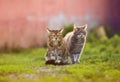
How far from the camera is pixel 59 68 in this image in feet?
8.75

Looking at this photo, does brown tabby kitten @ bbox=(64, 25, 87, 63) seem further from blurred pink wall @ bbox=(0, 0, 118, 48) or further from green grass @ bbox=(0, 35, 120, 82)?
blurred pink wall @ bbox=(0, 0, 118, 48)

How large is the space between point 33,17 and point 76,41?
2.59ft

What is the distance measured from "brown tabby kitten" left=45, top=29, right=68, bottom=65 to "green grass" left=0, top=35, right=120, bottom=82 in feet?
0.19

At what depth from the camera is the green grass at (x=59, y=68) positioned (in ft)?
8.04

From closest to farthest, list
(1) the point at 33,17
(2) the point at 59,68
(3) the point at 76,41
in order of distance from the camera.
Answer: (2) the point at 59,68
(3) the point at 76,41
(1) the point at 33,17

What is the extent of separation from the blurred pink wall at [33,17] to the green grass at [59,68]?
0.14m

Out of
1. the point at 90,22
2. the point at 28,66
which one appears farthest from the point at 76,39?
the point at 90,22

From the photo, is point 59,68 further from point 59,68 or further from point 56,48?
point 56,48

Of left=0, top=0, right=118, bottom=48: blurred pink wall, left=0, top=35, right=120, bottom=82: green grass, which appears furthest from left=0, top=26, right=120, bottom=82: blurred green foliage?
left=0, top=0, right=118, bottom=48: blurred pink wall

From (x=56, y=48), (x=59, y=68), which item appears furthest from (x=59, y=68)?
(x=56, y=48)

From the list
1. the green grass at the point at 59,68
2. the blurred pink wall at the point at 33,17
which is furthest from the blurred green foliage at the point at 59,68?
the blurred pink wall at the point at 33,17

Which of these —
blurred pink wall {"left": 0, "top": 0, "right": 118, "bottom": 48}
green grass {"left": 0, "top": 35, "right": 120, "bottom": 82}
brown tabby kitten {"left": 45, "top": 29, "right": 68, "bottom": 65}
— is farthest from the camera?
blurred pink wall {"left": 0, "top": 0, "right": 118, "bottom": 48}

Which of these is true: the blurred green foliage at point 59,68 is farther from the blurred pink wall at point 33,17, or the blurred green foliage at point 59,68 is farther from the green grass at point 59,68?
the blurred pink wall at point 33,17

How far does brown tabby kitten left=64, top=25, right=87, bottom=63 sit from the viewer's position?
2.79m
